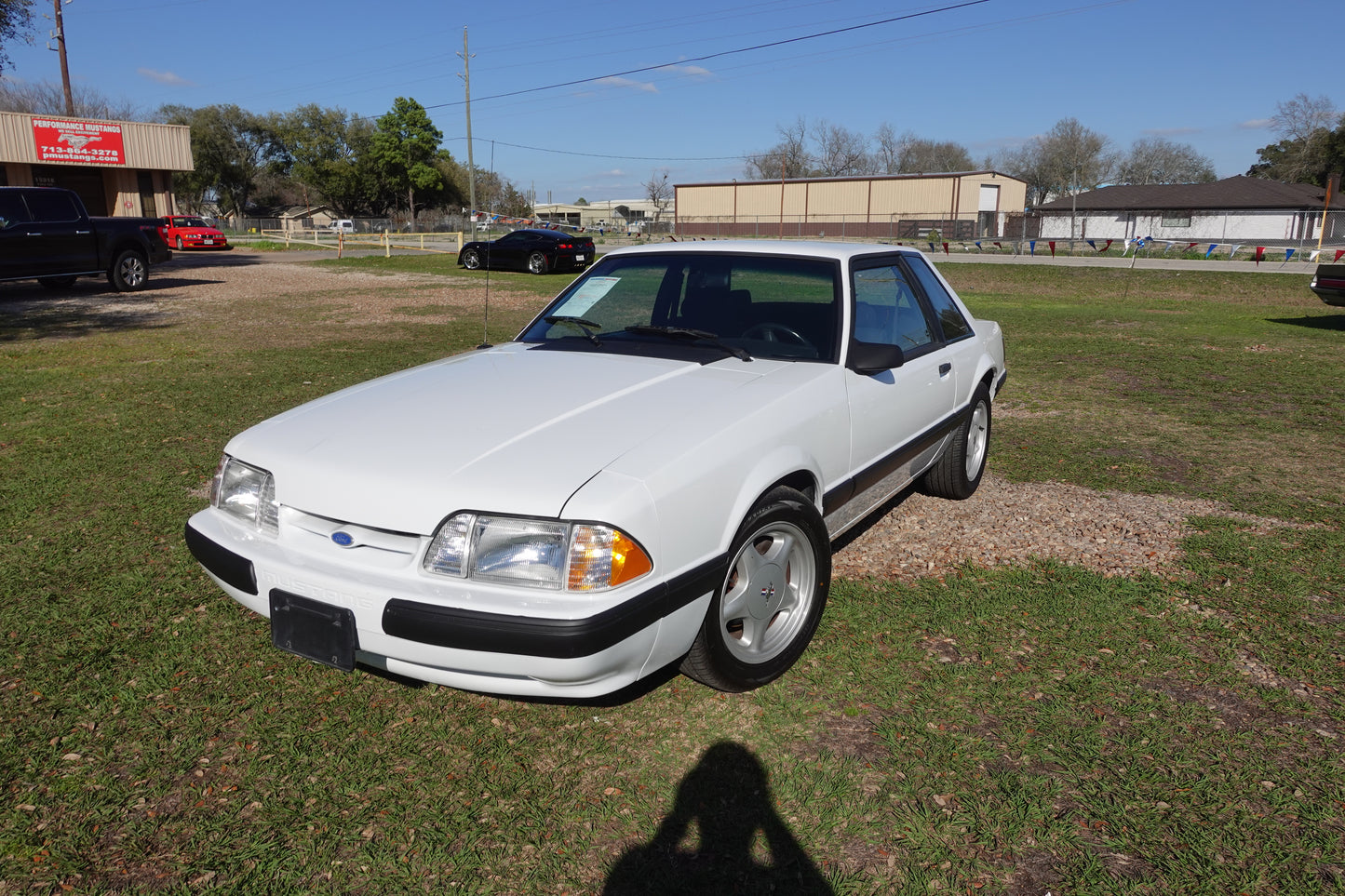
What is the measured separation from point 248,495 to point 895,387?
267 cm

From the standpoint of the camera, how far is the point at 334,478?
Answer: 2658mm

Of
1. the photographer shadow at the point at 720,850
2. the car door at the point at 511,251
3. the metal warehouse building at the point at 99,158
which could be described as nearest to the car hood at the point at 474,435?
the photographer shadow at the point at 720,850

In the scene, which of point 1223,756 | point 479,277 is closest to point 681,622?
point 1223,756

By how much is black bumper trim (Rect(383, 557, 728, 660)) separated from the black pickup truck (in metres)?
16.3

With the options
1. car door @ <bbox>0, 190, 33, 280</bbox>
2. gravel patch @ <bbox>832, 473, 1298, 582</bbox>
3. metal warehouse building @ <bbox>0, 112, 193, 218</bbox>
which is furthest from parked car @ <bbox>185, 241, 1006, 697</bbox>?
metal warehouse building @ <bbox>0, 112, 193, 218</bbox>

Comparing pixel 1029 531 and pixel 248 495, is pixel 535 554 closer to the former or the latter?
pixel 248 495

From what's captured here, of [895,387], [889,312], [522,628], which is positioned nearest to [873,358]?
[895,387]

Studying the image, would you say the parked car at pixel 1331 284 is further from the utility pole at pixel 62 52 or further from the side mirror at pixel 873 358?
the utility pole at pixel 62 52

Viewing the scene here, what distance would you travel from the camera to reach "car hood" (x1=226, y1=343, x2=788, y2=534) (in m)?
2.51

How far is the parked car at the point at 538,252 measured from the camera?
25250mm

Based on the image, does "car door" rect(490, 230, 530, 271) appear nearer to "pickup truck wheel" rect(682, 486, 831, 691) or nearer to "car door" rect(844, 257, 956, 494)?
"car door" rect(844, 257, 956, 494)

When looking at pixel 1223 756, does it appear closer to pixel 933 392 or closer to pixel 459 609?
pixel 933 392

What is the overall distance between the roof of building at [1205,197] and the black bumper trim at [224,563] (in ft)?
209

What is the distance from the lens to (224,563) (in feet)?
9.44
